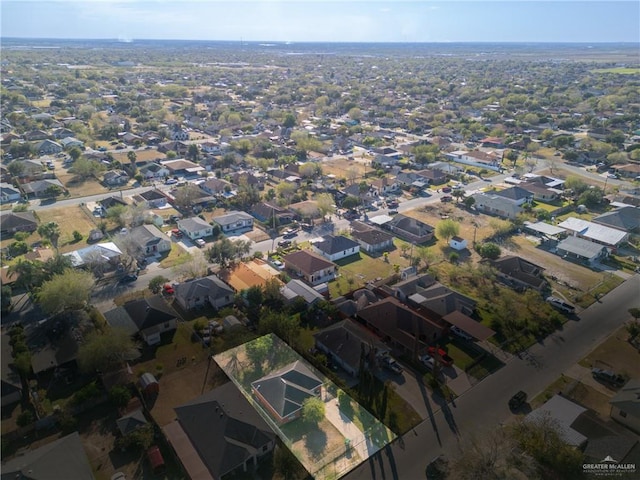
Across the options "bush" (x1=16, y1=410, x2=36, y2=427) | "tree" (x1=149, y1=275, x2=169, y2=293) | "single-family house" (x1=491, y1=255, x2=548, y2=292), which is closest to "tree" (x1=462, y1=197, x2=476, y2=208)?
"single-family house" (x1=491, y1=255, x2=548, y2=292)

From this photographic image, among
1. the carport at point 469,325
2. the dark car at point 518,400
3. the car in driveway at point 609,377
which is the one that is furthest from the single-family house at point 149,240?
the car in driveway at point 609,377

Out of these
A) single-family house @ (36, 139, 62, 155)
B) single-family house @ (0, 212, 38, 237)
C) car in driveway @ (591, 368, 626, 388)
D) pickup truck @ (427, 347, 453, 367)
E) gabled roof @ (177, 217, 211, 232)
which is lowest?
single-family house @ (36, 139, 62, 155)

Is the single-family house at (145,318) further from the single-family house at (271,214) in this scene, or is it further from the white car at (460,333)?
the white car at (460,333)

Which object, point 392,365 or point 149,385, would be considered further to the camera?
point 392,365

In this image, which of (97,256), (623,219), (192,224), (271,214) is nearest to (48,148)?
(192,224)

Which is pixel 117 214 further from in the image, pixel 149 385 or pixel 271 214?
pixel 149 385

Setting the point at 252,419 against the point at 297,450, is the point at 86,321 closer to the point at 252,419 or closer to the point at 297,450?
the point at 252,419

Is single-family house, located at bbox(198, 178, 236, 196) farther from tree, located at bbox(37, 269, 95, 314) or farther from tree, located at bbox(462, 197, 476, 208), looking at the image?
tree, located at bbox(462, 197, 476, 208)
